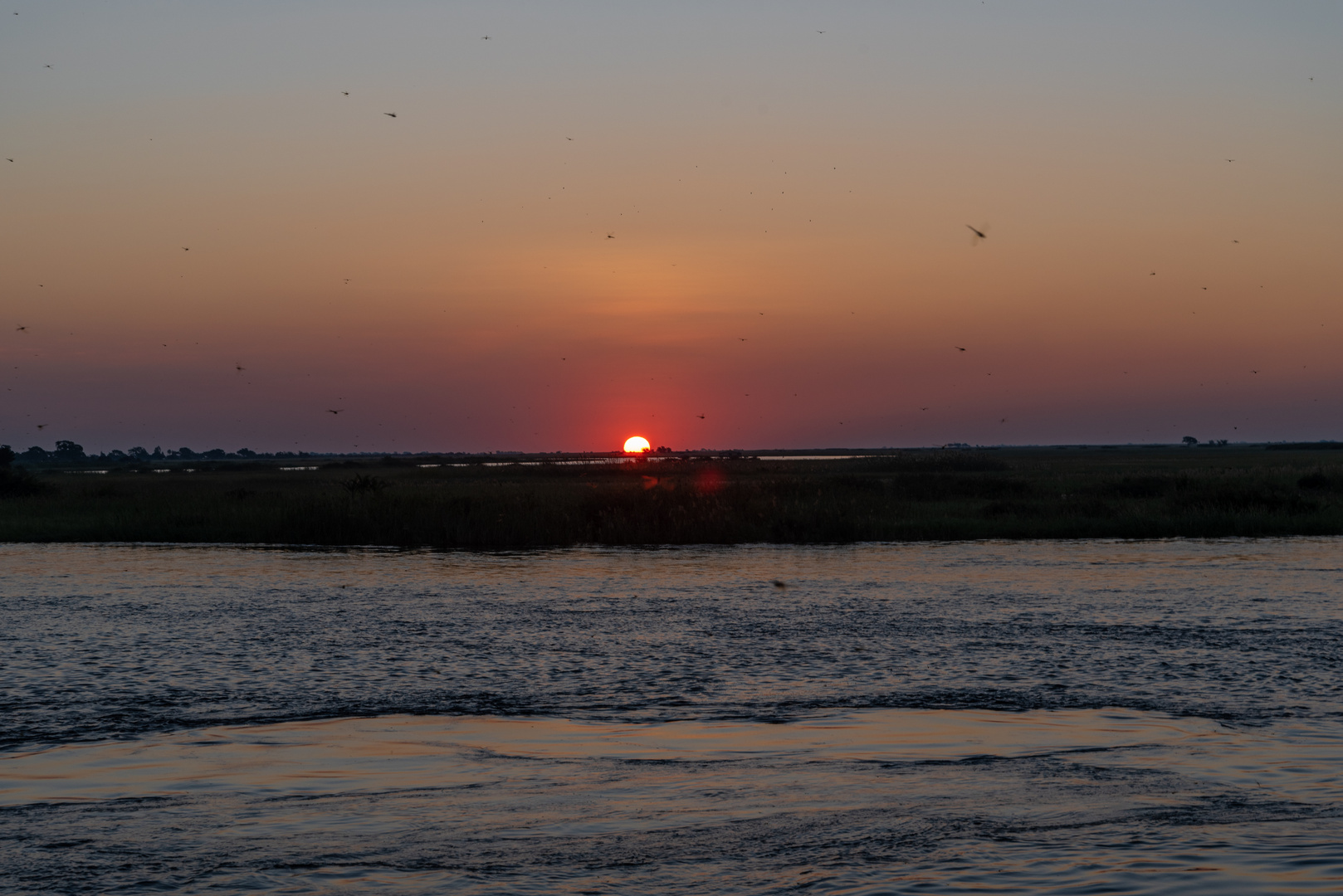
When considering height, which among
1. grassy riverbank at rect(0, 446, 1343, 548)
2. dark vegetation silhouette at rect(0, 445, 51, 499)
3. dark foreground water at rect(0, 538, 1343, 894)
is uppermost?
dark vegetation silhouette at rect(0, 445, 51, 499)

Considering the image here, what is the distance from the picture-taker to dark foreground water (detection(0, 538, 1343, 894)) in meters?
7.80

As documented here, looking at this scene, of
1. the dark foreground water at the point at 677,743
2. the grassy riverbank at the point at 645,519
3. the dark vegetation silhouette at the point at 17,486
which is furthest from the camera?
the dark vegetation silhouette at the point at 17,486

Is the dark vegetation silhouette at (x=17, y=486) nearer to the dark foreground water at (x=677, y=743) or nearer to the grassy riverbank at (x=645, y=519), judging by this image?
the grassy riverbank at (x=645, y=519)

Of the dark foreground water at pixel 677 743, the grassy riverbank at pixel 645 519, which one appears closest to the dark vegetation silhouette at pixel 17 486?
the grassy riverbank at pixel 645 519

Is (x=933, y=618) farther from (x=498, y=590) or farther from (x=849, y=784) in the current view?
(x=849, y=784)

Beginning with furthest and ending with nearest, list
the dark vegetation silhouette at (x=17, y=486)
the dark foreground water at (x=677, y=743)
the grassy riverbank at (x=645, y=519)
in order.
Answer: the dark vegetation silhouette at (x=17, y=486) → the grassy riverbank at (x=645, y=519) → the dark foreground water at (x=677, y=743)

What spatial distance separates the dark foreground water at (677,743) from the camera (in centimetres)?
780

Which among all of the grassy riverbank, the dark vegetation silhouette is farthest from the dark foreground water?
the dark vegetation silhouette

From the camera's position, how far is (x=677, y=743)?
11320 millimetres

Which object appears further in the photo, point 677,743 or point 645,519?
A: point 645,519

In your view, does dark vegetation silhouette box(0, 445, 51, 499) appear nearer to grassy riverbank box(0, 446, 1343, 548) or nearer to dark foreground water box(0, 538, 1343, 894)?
grassy riverbank box(0, 446, 1343, 548)

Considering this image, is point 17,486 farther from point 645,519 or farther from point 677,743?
point 677,743

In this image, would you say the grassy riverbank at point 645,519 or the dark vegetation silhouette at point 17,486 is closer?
the grassy riverbank at point 645,519

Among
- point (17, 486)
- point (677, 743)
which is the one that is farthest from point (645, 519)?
point (17, 486)
